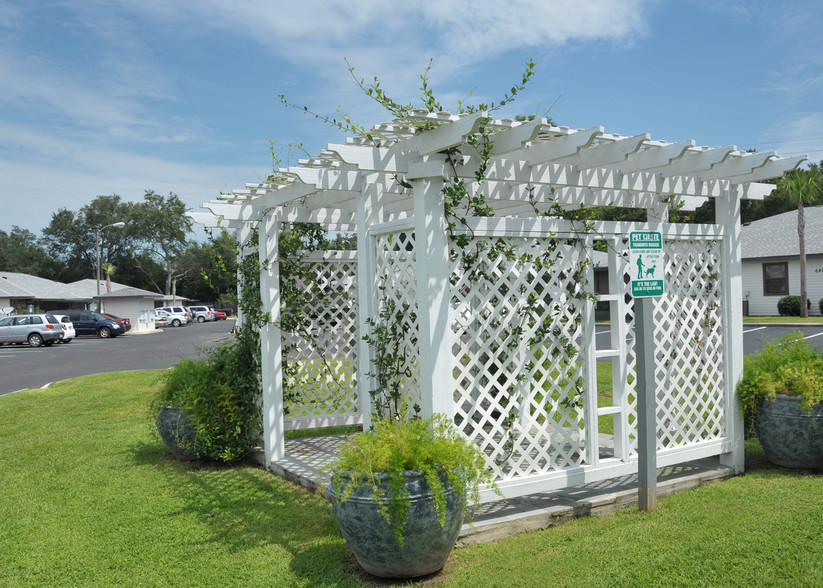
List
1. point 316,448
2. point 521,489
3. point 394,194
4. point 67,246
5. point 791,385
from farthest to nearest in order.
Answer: point 67,246
point 316,448
point 394,194
point 791,385
point 521,489

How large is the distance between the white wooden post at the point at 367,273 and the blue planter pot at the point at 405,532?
143 centimetres

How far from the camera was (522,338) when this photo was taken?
469cm

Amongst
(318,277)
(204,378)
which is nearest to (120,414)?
(204,378)

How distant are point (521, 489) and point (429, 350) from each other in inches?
48.7

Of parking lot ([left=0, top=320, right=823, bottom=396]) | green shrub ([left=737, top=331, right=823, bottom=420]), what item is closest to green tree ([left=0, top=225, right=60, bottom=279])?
parking lot ([left=0, top=320, right=823, bottom=396])

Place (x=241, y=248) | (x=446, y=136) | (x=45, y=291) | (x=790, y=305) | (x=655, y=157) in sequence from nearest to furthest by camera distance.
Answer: (x=446, y=136)
(x=655, y=157)
(x=241, y=248)
(x=790, y=305)
(x=45, y=291)

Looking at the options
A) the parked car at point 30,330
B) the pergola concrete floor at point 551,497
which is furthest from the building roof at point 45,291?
the pergola concrete floor at point 551,497

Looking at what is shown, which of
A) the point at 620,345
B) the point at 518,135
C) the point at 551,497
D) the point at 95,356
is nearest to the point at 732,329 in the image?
the point at 620,345

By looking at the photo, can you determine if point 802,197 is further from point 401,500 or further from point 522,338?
point 401,500

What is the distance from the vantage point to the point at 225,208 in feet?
21.1

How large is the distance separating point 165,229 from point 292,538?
6657 cm

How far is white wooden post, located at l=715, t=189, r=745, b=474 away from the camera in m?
5.75

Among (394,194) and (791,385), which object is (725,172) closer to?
(791,385)

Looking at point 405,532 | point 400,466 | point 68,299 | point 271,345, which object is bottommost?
point 405,532
